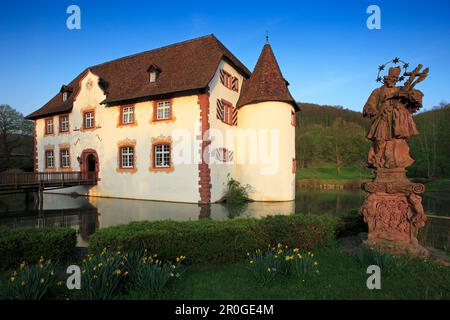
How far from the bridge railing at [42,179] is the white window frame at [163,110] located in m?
7.28

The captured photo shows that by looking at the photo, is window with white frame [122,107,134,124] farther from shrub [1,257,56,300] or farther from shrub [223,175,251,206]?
shrub [1,257,56,300]

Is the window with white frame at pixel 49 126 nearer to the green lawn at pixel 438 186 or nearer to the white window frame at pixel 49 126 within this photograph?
the white window frame at pixel 49 126

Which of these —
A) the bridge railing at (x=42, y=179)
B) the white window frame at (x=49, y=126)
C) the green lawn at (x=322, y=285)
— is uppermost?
the white window frame at (x=49, y=126)

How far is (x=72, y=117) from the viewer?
19750 mm

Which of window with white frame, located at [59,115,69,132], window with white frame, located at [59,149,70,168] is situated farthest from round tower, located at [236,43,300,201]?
window with white frame, located at [59,115,69,132]

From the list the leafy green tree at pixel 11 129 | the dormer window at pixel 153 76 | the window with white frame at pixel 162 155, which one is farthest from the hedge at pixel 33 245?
the leafy green tree at pixel 11 129

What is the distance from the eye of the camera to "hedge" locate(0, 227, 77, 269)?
472 cm

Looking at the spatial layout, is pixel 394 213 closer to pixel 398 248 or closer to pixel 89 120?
pixel 398 248

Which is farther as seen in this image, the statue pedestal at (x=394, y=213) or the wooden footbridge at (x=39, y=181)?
the wooden footbridge at (x=39, y=181)

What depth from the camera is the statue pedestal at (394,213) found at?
5.19 metres

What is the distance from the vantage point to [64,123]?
67.3 ft

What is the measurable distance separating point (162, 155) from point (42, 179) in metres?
8.10
